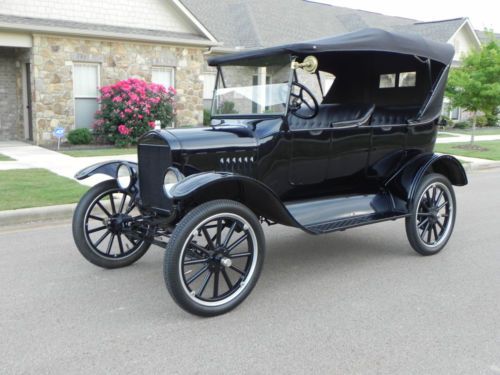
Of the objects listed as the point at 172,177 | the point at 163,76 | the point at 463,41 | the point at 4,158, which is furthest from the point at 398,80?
the point at 463,41

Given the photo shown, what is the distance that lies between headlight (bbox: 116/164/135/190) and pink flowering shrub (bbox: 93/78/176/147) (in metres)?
9.32

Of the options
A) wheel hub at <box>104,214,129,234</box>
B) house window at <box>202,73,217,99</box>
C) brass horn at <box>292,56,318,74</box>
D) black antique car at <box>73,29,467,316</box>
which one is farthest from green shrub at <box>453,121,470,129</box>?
wheel hub at <box>104,214,129,234</box>

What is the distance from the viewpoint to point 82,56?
14.2m

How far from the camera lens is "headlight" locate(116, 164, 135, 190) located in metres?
4.64

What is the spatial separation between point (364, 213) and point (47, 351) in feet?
10.1

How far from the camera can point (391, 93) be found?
19.4ft

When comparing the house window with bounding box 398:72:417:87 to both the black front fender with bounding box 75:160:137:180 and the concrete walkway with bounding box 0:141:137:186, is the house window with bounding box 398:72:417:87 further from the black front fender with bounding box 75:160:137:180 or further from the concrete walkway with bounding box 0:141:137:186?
the concrete walkway with bounding box 0:141:137:186

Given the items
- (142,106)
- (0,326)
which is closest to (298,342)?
(0,326)

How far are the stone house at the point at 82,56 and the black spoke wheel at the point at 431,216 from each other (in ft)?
36.7

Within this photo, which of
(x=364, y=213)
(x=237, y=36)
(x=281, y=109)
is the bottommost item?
(x=364, y=213)

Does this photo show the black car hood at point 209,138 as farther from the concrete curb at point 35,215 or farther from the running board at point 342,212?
the concrete curb at point 35,215

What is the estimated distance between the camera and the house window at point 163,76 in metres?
15.8

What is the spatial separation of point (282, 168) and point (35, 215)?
3586 millimetres

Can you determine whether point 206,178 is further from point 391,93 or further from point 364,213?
point 391,93
